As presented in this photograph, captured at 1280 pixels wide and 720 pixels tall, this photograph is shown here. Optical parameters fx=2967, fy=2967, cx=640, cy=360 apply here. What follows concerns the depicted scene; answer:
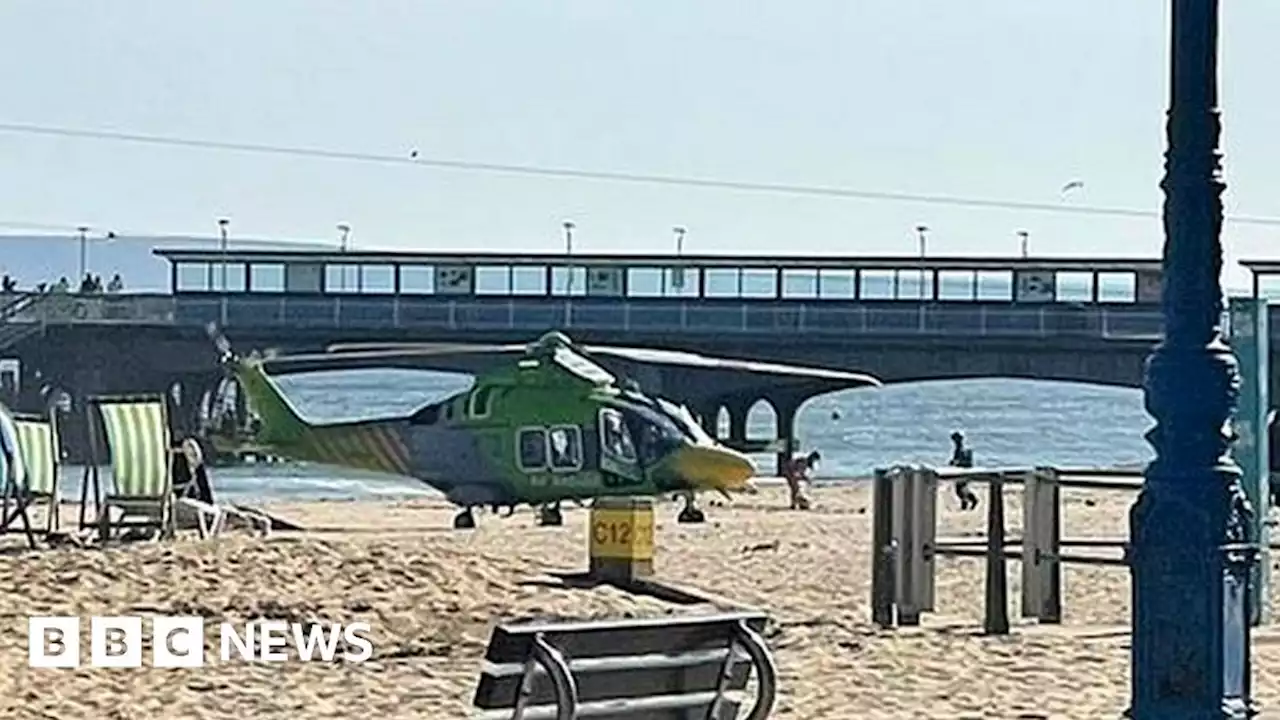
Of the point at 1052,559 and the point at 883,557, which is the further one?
the point at 883,557

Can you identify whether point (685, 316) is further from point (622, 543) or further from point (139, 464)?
point (622, 543)

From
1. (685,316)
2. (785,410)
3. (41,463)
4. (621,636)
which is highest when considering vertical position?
(685,316)

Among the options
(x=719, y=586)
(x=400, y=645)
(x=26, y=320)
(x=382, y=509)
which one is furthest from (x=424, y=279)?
(x=400, y=645)

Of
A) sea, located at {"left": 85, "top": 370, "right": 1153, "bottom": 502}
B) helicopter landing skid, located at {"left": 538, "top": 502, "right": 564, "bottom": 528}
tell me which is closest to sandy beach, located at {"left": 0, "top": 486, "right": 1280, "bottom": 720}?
helicopter landing skid, located at {"left": 538, "top": 502, "right": 564, "bottom": 528}

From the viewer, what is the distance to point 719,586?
75.5 feet

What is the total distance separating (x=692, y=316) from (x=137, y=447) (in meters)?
63.1

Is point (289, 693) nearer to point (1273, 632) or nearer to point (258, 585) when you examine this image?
point (258, 585)

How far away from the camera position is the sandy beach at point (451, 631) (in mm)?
13883

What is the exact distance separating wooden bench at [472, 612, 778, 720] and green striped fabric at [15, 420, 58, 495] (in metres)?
15.3

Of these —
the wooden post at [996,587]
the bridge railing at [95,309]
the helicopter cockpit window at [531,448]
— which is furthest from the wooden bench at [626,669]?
the bridge railing at [95,309]

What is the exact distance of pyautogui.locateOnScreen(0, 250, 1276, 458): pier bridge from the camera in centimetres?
8519

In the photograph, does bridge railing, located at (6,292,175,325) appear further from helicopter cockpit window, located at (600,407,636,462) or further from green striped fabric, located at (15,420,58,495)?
green striped fabric, located at (15,420,58,495)

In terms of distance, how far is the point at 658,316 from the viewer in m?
86.4

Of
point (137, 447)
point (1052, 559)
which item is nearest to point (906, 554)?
point (1052, 559)
